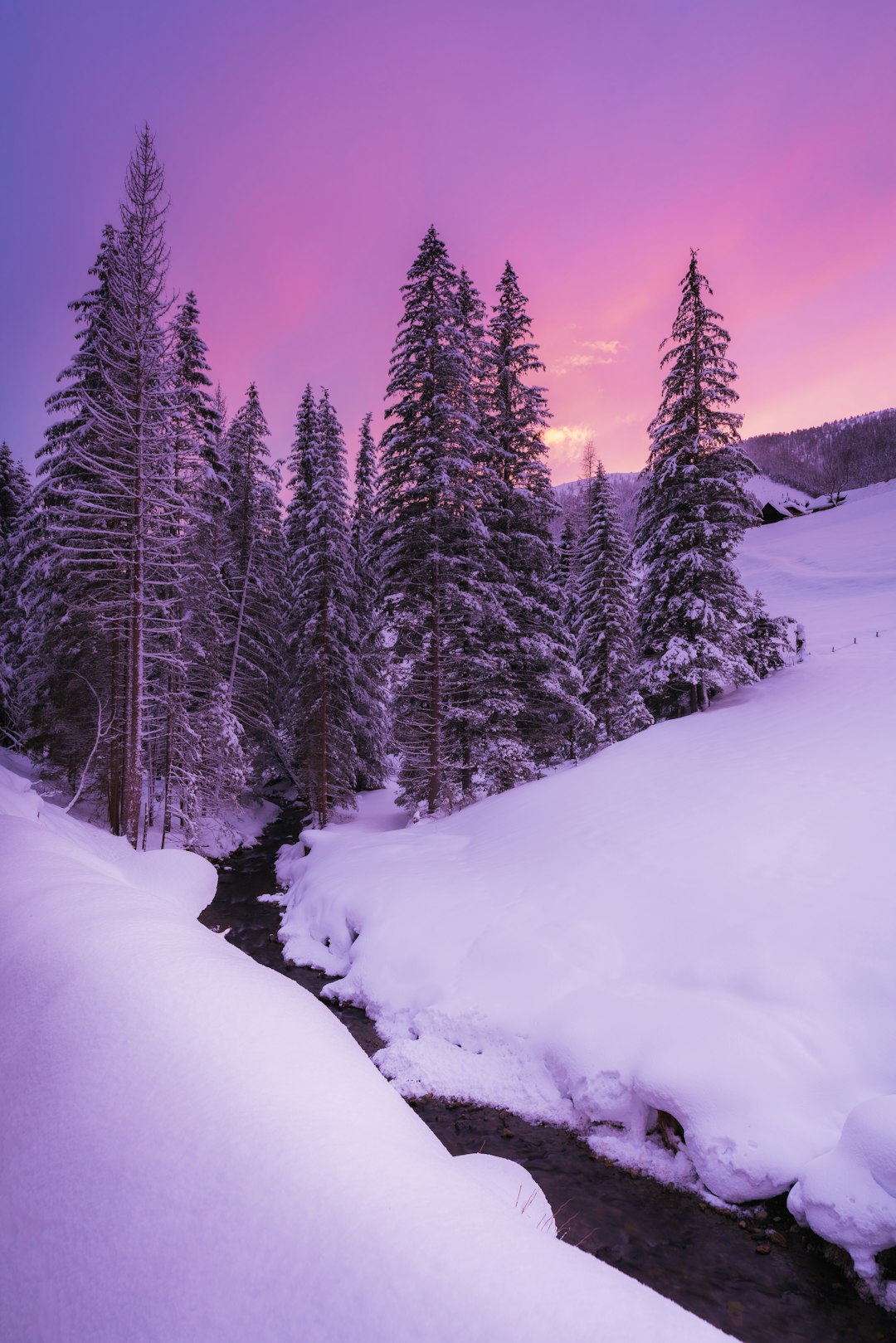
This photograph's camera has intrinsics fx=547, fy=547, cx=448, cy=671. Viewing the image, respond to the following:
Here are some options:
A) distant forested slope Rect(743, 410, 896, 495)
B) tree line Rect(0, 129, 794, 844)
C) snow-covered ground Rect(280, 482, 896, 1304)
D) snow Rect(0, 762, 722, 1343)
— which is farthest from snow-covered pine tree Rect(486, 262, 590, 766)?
distant forested slope Rect(743, 410, 896, 495)

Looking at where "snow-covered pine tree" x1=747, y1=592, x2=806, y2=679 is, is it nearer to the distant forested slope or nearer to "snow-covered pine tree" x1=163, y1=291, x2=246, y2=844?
"snow-covered pine tree" x1=163, y1=291, x2=246, y2=844

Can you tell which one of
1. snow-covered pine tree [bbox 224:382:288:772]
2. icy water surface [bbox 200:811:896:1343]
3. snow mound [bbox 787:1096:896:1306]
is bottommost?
icy water surface [bbox 200:811:896:1343]

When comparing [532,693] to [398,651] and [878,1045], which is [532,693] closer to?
[398,651]

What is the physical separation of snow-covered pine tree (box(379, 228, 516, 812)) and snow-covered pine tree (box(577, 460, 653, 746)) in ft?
29.1

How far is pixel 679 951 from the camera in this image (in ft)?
24.3

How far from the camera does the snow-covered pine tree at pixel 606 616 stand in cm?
2395

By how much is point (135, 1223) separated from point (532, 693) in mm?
16135

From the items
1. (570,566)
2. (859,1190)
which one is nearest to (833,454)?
(570,566)

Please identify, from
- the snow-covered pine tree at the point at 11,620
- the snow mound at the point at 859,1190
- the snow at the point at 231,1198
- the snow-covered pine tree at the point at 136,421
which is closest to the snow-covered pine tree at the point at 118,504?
the snow-covered pine tree at the point at 136,421

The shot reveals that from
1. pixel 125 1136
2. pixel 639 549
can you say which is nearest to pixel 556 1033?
pixel 125 1136

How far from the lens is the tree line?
13.6 metres

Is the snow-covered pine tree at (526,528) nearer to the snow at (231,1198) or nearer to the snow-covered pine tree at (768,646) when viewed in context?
the snow-covered pine tree at (768,646)

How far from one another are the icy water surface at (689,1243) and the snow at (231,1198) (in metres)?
3.19

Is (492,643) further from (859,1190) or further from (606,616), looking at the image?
(859,1190)
